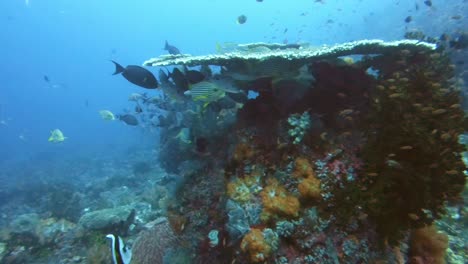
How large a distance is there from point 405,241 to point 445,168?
3.76 ft

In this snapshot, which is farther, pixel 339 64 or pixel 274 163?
pixel 339 64

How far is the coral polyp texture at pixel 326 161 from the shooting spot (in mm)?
3184

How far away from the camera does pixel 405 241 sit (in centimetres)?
369

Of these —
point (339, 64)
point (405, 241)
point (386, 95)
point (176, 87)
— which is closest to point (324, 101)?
point (339, 64)

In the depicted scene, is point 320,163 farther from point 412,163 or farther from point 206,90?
point 206,90

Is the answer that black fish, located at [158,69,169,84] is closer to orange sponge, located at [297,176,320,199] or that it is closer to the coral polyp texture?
the coral polyp texture

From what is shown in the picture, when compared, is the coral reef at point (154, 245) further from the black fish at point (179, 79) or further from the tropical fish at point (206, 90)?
the black fish at point (179, 79)

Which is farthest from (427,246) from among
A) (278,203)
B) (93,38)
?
(93,38)

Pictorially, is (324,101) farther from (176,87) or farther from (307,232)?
(176,87)

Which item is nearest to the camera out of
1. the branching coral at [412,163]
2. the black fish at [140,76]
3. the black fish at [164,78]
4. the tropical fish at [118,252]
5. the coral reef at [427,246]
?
the tropical fish at [118,252]

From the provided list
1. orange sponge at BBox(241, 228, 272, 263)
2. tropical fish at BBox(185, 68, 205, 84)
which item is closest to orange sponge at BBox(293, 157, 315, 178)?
orange sponge at BBox(241, 228, 272, 263)

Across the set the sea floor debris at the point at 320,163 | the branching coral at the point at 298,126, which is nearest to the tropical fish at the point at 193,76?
the sea floor debris at the point at 320,163

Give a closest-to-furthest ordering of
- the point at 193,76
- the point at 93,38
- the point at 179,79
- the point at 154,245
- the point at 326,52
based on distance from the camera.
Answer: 1. the point at 326,52
2. the point at 154,245
3. the point at 193,76
4. the point at 179,79
5. the point at 93,38

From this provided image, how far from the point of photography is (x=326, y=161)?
3.71 metres
